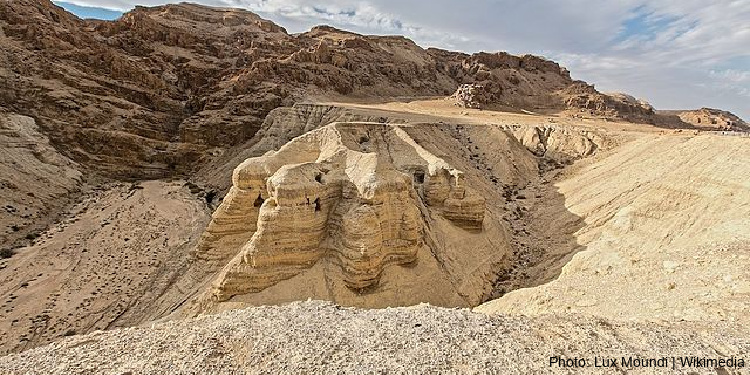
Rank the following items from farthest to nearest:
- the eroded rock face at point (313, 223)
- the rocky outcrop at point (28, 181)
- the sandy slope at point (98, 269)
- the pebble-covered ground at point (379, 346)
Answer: the rocky outcrop at point (28, 181) → the sandy slope at point (98, 269) → the eroded rock face at point (313, 223) → the pebble-covered ground at point (379, 346)

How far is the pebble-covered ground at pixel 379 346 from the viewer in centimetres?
580

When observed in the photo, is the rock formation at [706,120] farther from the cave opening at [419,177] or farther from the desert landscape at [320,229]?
the cave opening at [419,177]

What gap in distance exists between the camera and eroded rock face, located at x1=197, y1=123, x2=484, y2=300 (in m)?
12.8

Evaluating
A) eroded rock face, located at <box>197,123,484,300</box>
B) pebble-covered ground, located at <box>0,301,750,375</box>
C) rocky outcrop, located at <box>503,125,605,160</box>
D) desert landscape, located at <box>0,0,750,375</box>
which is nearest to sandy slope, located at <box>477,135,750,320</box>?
desert landscape, located at <box>0,0,750,375</box>

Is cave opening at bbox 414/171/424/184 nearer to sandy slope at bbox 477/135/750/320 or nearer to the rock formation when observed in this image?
sandy slope at bbox 477/135/750/320

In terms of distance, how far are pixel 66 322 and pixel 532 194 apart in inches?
866

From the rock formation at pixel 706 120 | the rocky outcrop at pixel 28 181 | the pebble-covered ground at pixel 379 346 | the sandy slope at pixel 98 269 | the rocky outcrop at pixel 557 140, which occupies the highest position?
the rock formation at pixel 706 120

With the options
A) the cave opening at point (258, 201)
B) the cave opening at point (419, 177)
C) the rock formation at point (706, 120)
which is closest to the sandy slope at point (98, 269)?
the cave opening at point (258, 201)

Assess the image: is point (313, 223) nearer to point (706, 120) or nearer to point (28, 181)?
point (28, 181)

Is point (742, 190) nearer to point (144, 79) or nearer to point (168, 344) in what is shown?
point (168, 344)

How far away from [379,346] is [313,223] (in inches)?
289

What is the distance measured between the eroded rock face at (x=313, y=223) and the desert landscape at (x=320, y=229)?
0.07 m

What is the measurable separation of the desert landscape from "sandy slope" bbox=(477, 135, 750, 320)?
9 cm

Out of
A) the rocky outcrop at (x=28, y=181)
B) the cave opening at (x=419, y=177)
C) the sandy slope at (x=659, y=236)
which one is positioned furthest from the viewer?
the rocky outcrop at (x=28, y=181)
